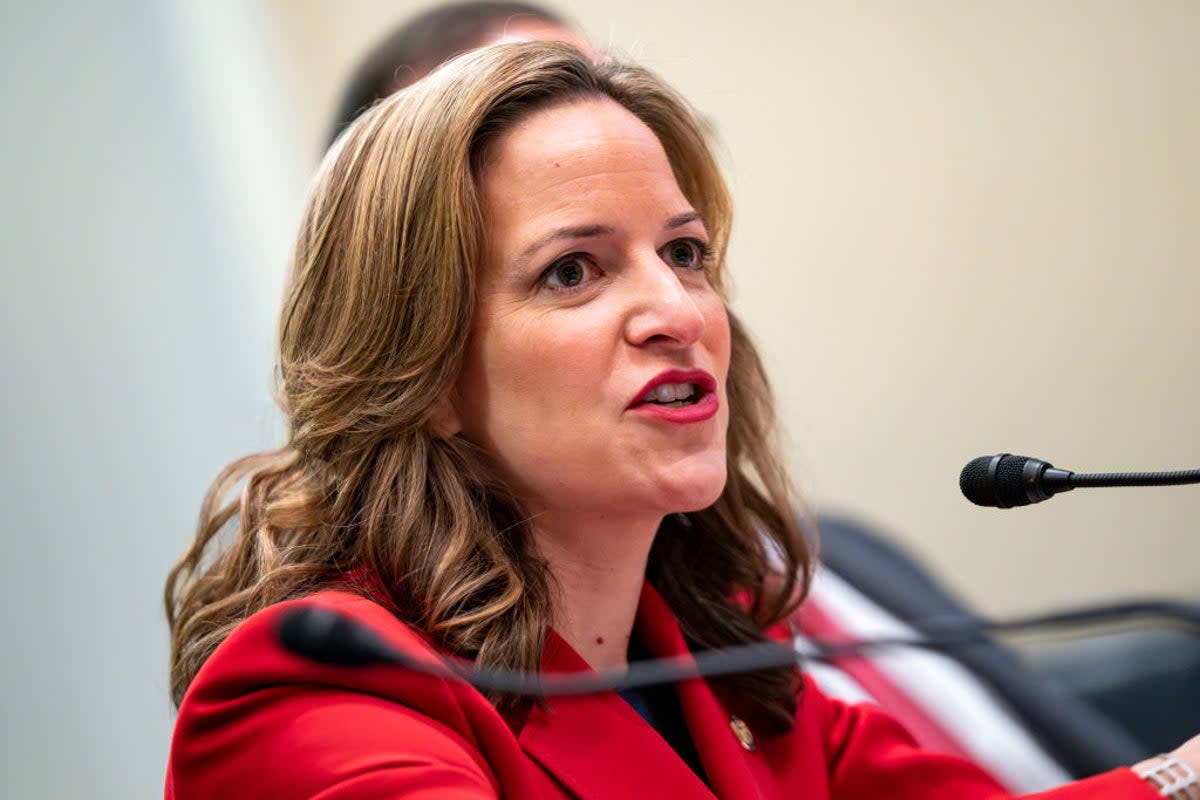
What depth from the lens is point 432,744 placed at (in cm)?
85

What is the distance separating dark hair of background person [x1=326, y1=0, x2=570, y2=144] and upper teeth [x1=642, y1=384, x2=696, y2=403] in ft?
2.76

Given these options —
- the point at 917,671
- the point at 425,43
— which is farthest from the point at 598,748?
the point at 425,43

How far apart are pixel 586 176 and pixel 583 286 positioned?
93 mm

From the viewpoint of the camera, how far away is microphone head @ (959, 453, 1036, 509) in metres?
0.81

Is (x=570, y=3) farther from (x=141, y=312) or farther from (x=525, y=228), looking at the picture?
(x=525, y=228)

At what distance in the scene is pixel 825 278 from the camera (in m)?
2.30

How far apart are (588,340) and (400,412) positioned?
0.17 m

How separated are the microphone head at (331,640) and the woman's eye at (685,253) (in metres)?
0.61

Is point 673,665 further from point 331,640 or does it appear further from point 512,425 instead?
point 512,425

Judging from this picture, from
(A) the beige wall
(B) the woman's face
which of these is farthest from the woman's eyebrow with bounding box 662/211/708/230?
(A) the beige wall

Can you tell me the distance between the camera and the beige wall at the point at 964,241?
201 centimetres

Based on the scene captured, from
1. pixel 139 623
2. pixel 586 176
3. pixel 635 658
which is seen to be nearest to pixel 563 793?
pixel 635 658

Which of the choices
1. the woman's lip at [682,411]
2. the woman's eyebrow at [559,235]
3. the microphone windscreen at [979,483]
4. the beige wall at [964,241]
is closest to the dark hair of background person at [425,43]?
the beige wall at [964,241]

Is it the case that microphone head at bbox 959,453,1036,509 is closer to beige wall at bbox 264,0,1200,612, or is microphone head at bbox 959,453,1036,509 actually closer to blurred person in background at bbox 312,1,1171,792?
blurred person in background at bbox 312,1,1171,792
